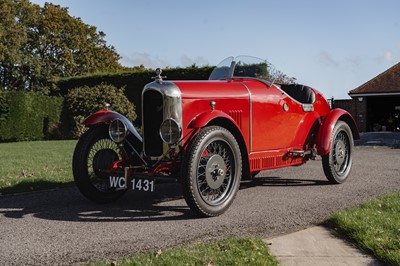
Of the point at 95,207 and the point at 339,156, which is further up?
the point at 339,156

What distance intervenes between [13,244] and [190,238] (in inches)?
63.3

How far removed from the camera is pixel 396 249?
3.66 metres

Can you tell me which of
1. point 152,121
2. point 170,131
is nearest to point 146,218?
point 170,131

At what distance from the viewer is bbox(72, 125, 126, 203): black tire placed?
5766 mm

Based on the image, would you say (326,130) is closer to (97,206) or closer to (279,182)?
(279,182)

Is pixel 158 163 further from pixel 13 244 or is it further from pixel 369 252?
pixel 369 252

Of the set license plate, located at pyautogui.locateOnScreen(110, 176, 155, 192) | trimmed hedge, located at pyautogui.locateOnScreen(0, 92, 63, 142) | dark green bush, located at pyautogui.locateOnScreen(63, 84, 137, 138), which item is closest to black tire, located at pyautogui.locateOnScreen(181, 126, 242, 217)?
license plate, located at pyautogui.locateOnScreen(110, 176, 155, 192)

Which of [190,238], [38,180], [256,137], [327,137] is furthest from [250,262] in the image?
[38,180]

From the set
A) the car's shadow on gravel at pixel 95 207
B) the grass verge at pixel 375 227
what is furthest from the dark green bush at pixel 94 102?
the grass verge at pixel 375 227

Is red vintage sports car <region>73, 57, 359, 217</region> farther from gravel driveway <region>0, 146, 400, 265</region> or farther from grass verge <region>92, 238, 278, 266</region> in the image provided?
grass verge <region>92, 238, 278, 266</region>

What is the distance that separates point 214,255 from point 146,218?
159cm

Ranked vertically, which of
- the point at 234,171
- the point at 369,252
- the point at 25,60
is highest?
the point at 25,60

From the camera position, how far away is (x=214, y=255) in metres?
3.55

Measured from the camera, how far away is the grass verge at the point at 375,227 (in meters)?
3.68
